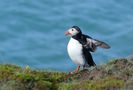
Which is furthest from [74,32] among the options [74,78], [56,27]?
[56,27]

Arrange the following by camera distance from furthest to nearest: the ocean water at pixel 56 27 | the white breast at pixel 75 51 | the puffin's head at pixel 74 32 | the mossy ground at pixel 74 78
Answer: the ocean water at pixel 56 27, the puffin's head at pixel 74 32, the white breast at pixel 75 51, the mossy ground at pixel 74 78

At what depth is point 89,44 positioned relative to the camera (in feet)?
43.8

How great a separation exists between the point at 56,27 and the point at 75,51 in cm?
2440

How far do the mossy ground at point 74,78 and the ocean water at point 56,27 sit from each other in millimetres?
18306

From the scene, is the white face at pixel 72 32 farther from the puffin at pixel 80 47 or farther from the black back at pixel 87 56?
the black back at pixel 87 56

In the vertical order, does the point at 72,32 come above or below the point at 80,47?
above

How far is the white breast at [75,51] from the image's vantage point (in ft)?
43.4

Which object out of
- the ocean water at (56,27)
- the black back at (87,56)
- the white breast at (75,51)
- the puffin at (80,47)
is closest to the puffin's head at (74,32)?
the puffin at (80,47)

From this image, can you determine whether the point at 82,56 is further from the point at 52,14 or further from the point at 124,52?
the point at 52,14

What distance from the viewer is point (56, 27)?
123ft

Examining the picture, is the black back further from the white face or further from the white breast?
the white face

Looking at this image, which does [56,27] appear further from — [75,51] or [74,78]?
[74,78]

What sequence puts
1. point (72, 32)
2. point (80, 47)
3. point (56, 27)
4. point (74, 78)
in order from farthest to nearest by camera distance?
point (56, 27)
point (72, 32)
point (80, 47)
point (74, 78)

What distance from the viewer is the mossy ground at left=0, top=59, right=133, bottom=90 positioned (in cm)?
1090
